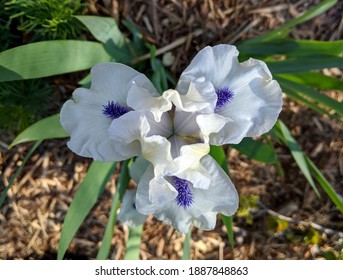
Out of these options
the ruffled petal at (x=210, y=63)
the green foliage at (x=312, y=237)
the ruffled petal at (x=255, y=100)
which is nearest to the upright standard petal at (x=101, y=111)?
the ruffled petal at (x=210, y=63)

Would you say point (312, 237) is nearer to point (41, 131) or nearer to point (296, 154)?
point (296, 154)

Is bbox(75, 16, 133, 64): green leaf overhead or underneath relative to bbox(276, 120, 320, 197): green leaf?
overhead

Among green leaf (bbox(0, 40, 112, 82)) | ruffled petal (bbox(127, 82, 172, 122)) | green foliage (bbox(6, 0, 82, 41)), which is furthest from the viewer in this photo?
green foliage (bbox(6, 0, 82, 41))

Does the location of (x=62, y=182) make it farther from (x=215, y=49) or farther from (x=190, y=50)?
(x=215, y=49)

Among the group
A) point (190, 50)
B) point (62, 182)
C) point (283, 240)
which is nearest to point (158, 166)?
point (190, 50)

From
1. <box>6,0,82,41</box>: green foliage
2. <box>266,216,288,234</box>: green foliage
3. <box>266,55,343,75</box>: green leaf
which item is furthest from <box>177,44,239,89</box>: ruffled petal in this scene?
<box>266,216,288,234</box>: green foliage

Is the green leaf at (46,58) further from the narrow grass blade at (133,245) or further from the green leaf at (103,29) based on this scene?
the narrow grass blade at (133,245)

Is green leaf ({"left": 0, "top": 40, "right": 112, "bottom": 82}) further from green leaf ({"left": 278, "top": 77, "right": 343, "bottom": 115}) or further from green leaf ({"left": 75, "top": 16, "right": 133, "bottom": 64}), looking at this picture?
green leaf ({"left": 278, "top": 77, "right": 343, "bottom": 115})

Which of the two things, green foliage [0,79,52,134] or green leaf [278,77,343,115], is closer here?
green leaf [278,77,343,115]
